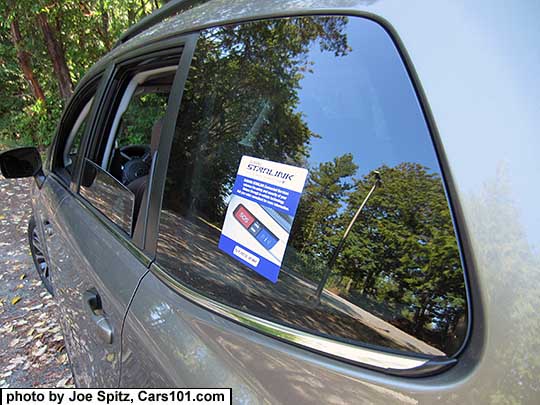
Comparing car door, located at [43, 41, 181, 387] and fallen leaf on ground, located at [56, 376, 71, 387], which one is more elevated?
car door, located at [43, 41, 181, 387]

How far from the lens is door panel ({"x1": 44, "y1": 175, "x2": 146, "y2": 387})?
1155mm

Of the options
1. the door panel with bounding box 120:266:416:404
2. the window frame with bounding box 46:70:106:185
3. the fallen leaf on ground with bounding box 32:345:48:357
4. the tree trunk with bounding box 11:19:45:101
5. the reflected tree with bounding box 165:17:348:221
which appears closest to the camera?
the door panel with bounding box 120:266:416:404

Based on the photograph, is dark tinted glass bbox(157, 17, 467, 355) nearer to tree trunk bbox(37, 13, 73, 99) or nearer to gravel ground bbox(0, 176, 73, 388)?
gravel ground bbox(0, 176, 73, 388)

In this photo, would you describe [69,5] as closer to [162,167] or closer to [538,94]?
[162,167]

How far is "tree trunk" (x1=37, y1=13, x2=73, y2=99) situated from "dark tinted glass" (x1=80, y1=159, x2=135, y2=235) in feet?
27.7

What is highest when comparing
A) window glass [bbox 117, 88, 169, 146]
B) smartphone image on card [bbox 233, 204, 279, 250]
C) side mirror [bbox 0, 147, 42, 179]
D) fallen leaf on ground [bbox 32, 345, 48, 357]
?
window glass [bbox 117, 88, 169, 146]

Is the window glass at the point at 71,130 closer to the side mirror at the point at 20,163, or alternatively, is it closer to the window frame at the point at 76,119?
the window frame at the point at 76,119

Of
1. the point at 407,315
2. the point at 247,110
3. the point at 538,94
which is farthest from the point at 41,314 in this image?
the point at 538,94

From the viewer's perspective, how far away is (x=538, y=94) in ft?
1.75

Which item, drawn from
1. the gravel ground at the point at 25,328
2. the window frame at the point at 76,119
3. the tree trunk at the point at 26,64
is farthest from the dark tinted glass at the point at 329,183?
the tree trunk at the point at 26,64

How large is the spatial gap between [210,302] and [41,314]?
283 centimetres

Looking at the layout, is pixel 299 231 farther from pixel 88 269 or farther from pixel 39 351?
pixel 39 351

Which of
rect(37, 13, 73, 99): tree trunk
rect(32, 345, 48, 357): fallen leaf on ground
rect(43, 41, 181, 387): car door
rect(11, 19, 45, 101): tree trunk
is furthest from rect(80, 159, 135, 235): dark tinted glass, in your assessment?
rect(11, 19, 45, 101): tree trunk

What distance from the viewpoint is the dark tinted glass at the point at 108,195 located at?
136cm
